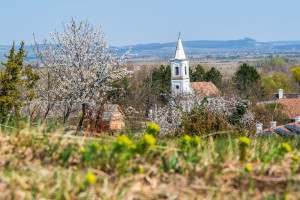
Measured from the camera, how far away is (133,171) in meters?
3.00

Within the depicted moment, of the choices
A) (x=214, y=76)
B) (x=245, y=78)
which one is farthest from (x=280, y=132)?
(x=214, y=76)

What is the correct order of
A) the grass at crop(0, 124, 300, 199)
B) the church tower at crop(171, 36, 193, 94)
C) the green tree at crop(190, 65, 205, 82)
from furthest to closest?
the green tree at crop(190, 65, 205, 82) → the church tower at crop(171, 36, 193, 94) → the grass at crop(0, 124, 300, 199)

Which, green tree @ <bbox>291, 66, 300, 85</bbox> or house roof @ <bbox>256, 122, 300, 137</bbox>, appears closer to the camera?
house roof @ <bbox>256, 122, 300, 137</bbox>

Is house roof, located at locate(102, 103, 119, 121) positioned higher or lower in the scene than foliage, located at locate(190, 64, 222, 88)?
higher

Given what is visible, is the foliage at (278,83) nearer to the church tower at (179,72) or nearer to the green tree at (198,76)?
the green tree at (198,76)

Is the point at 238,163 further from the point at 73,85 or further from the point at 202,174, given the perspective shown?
the point at 73,85

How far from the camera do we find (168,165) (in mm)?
3123

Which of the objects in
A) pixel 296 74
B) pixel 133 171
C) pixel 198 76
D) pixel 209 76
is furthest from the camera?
pixel 296 74

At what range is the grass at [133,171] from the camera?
2623 mm

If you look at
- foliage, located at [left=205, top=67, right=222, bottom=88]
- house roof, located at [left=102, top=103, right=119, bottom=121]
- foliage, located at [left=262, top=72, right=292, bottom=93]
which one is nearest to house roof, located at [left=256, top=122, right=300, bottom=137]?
house roof, located at [left=102, top=103, right=119, bottom=121]

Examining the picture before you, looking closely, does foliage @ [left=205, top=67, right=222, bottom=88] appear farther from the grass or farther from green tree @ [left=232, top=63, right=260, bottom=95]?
the grass

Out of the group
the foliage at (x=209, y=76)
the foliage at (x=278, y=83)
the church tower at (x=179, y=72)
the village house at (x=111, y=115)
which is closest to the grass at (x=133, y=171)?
the village house at (x=111, y=115)

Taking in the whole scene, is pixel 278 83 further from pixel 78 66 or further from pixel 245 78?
pixel 78 66

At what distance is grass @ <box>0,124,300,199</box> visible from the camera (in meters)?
2.62
